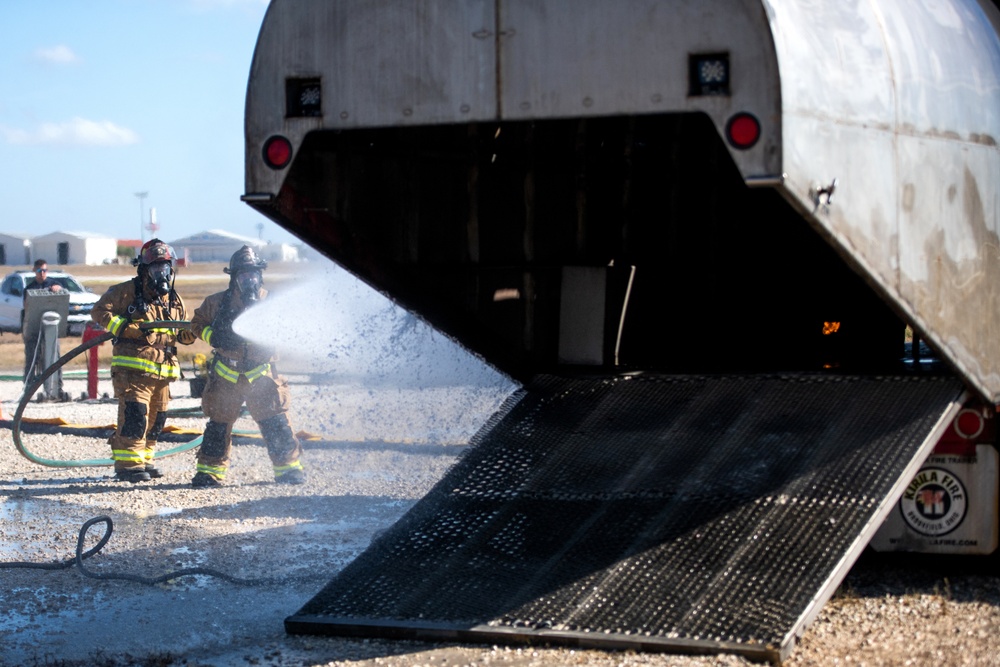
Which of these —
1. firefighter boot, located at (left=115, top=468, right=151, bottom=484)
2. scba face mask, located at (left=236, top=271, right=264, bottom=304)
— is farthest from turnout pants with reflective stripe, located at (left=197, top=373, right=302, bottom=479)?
scba face mask, located at (left=236, top=271, right=264, bottom=304)

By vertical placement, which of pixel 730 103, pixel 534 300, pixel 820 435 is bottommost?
pixel 820 435

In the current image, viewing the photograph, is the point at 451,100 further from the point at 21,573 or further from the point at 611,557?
the point at 21,573

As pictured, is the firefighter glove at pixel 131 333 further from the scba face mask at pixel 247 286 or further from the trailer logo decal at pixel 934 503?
the trailer logo decal at pixel 934 503

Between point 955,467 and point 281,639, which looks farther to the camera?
point 955,467

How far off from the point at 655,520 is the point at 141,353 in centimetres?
572

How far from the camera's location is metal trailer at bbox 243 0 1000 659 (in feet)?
14.9

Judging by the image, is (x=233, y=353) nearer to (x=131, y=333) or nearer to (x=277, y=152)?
(x=131, y=333)

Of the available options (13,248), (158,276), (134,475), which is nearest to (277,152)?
(158,276)

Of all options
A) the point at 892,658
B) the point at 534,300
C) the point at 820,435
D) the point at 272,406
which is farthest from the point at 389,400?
the point at 892,658

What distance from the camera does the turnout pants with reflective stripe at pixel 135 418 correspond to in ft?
31.0

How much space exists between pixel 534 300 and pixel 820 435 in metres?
2.07

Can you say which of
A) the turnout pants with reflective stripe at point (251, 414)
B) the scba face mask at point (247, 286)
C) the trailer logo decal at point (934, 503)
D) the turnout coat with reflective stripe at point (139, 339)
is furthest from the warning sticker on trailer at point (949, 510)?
the turnout coat with reflective stripe at point (139, 339)

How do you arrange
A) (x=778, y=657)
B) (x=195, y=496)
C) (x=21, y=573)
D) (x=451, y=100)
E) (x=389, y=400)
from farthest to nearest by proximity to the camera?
(x=389, y=400) → (x=195, y=496) → (x=21, y=573) → (x=451, y=100) → (x=778, y=657)

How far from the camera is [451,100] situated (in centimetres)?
493
